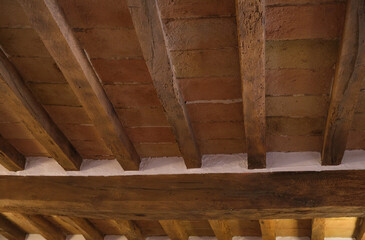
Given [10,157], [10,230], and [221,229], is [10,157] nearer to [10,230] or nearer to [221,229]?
[10,230]

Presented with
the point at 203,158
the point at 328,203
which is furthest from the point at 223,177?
the point at 328,203

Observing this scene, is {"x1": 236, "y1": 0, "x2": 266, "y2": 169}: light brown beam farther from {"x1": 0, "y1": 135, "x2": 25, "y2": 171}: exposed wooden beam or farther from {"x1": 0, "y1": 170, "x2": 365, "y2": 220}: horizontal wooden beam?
{"x1": 0, "y1": 135, "x2": 25, "y2": 171}: exposed wooden beam

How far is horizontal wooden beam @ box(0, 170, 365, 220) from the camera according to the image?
2246 mm

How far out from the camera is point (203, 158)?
246cm

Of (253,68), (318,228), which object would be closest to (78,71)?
(253,68)

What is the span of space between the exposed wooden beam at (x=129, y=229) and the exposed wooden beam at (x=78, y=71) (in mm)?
1038

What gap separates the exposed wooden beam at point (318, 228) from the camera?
3.02 m

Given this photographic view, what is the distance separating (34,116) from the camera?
2107 mm

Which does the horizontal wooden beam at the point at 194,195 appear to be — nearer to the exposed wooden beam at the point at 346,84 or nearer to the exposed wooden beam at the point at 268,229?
the exposed wooden beam at the point at 346,84

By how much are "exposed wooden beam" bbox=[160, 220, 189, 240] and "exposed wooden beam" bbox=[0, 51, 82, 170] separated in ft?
3.29

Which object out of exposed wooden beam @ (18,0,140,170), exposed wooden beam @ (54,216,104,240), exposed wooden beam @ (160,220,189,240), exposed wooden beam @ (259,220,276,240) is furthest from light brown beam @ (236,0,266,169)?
exposed wooden beam @ (54,216,104,240)

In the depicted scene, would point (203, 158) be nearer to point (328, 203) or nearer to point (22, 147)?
point (328, 203)

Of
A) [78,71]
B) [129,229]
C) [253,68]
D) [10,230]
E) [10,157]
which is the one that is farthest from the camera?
[10,230]

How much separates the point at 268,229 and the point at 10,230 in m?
2.37
